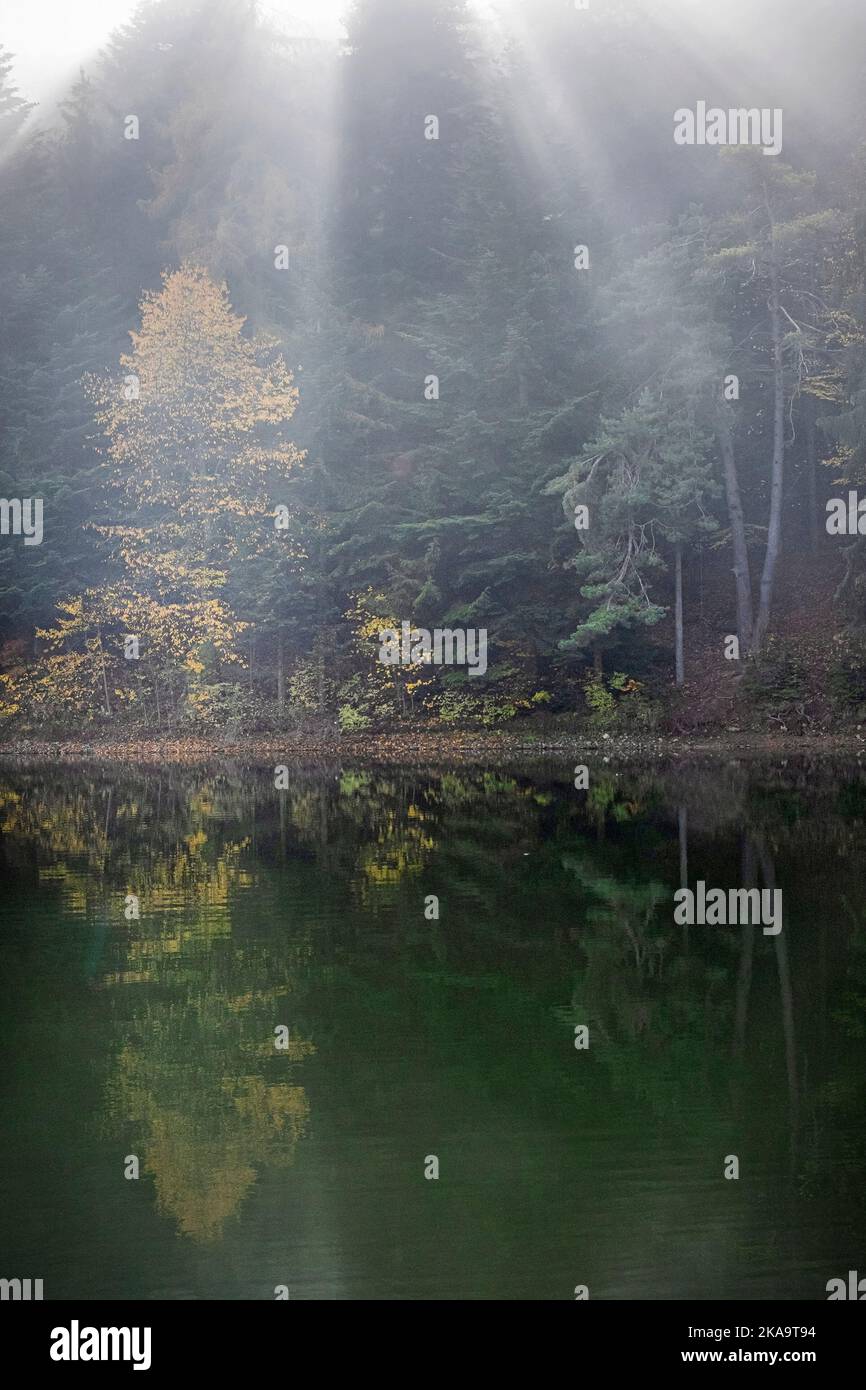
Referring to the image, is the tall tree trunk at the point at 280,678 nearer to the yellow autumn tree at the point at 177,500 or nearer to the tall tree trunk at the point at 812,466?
the yellow autumn tree at the point at 177,500

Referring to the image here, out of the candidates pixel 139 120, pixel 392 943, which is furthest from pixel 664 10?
pixel 392 943

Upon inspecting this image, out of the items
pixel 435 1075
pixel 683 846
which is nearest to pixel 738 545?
pixel 683 846

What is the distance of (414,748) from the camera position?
31797mm

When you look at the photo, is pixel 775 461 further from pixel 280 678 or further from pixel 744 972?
pixel 744 972

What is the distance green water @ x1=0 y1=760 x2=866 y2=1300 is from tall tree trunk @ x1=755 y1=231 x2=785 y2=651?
14.4 meters

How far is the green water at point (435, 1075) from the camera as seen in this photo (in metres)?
5.86

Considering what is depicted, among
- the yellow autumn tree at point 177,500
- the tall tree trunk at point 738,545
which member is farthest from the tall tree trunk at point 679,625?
the yellow autumn tree at point 177,500

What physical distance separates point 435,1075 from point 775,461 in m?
24.2

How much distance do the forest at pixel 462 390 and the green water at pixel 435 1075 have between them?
14938mm

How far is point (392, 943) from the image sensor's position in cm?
1159

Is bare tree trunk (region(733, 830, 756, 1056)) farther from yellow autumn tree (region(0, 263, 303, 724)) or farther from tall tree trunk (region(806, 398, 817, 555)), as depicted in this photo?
yellow autumn tree (region(0, 263, 303, 724))

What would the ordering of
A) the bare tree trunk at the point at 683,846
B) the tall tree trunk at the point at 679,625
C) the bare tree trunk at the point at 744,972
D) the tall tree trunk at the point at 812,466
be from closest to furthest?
1. the bare tree trunk at the point at 744,972
2. the bare tree trunk at the point at 683,846
3. the tall tree trunk at the point at 679,625
4. the tall tree trunk at the point at 812,466

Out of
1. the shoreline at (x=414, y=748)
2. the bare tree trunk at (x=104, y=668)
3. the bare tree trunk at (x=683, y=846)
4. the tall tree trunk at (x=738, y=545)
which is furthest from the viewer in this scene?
the bare tree trunk at (x=104, y=668)
